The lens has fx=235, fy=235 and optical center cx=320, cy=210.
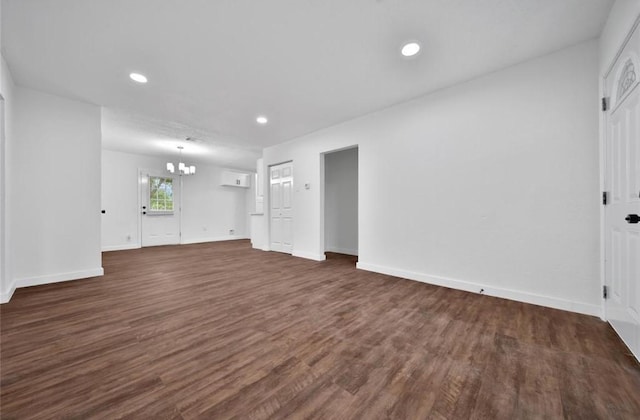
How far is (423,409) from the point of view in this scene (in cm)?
118

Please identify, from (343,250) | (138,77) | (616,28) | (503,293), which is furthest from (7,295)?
(616,28)

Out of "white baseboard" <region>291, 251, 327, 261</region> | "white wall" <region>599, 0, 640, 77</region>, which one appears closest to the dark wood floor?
"white baseboard" <region>291, 251, 327, 261</region>

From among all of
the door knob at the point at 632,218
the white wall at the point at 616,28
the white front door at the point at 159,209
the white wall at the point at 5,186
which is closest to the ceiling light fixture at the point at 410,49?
the white wall at the point at 616,28

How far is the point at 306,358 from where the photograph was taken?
1593mm

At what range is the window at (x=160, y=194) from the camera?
7114mm

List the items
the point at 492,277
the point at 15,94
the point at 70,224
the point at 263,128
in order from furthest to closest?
the point at 263,128, the point at 70,224, the point at 15,94, the point at 492,277

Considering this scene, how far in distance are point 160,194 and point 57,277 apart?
4380mm

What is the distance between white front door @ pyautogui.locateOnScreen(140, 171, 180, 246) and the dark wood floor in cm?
452

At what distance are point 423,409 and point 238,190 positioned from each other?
29.7 ft

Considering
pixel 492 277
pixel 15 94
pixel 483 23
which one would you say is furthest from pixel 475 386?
pixel 15 94

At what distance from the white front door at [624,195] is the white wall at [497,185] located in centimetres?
23

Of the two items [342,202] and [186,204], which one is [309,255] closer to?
[342,202]

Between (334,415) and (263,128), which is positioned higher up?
(263,128)

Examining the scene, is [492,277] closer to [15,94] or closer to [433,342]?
[433,342]
